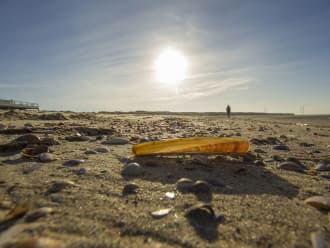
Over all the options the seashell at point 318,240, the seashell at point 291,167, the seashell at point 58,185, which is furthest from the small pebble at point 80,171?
the seashell at point 291,167

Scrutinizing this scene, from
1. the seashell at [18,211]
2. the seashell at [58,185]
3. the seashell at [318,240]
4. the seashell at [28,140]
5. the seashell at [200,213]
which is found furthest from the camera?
the seashell at [28,140]

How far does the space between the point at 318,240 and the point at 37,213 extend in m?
1.43

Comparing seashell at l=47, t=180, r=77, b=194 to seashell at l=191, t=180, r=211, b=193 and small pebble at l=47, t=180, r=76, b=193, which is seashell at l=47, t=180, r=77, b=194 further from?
seashell at l=191, t=180, r=211, b=193

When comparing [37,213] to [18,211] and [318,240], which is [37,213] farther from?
A: [318,240]

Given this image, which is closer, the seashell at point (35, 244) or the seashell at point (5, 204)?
the seashell at point (35, 244)

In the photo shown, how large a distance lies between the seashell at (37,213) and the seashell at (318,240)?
4.47 feet

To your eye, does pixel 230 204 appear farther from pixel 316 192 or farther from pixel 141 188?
pixel 316 192

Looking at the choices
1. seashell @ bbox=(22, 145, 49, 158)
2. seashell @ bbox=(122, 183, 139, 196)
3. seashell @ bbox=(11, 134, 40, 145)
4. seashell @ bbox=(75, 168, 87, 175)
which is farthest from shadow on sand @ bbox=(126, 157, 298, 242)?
seashell @ bbox=(11, 134, 40, 145)

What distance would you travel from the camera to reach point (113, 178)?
6.54ft

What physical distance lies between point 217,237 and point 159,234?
0.94 feet

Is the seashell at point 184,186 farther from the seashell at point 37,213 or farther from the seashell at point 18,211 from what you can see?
the seashell at point 18,211

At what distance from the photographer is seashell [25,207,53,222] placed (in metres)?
1.24

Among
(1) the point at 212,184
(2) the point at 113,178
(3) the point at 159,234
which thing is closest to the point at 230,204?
(1) the point at 212,184

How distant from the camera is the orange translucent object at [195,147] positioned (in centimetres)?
264
